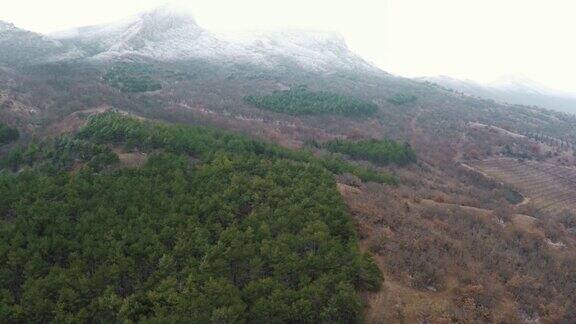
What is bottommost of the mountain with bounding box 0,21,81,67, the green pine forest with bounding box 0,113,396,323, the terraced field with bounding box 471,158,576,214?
the mountain with bounding box 0,21,81,67

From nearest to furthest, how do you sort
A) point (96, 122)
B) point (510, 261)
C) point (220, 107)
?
1. point (510, 261)
2. point (96, 122)
3. point (220, 107)

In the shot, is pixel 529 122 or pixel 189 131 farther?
pixel 529 122

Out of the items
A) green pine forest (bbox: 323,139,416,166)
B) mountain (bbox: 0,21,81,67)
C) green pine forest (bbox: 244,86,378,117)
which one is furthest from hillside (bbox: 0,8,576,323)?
mountain (bbox: 0,21,81,67)

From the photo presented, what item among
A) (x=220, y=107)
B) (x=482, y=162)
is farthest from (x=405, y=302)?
(x=220, y=107)

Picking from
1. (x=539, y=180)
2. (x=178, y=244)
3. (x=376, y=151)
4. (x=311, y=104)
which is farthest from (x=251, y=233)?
(x=311, y=104)

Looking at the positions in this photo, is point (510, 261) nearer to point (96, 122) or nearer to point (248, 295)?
point (248, 295)

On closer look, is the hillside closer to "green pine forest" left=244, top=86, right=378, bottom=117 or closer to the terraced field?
the terraced field
